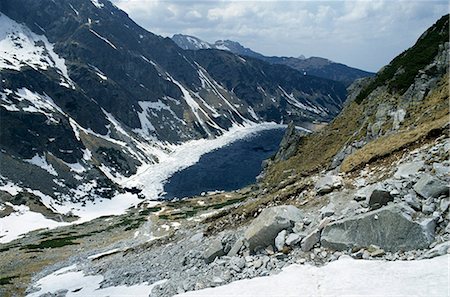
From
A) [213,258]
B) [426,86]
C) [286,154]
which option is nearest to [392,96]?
[426,86]

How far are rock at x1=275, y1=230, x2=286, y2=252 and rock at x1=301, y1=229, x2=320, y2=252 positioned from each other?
1.19 meters

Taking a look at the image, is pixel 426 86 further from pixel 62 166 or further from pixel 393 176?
pixel 62 166

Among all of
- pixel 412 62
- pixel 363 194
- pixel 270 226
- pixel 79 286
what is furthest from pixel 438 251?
pixel 412 62

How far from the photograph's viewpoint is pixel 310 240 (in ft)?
66.2

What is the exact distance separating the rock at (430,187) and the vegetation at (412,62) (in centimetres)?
3149

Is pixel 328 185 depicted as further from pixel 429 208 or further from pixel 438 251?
pixel 438 251

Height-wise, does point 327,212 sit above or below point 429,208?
below

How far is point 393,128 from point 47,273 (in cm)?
5019

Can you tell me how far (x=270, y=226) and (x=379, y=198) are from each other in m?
6.02

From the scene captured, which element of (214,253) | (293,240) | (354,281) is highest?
(293,240)

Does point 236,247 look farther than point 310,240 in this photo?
Yes

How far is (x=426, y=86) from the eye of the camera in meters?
42.3

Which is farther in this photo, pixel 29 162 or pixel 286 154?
pixel 29 162

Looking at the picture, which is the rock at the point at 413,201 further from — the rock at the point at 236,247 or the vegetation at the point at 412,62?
the vegetation at the point at 412,62
